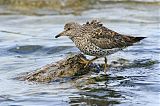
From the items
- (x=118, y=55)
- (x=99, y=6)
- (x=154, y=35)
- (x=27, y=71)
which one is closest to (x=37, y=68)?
(x=27, y=71)

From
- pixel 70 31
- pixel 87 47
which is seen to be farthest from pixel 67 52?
pixel 87 47

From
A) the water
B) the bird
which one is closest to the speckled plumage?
the bird

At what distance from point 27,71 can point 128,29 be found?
5108 millimetres

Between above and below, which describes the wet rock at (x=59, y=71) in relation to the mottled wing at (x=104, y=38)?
below

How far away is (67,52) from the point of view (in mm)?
12703

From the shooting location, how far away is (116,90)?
9.34m

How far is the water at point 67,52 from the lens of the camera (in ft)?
29.1

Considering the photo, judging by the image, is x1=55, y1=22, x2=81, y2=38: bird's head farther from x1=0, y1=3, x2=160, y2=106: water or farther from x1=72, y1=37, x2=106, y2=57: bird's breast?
x1=0, y1=3, x2=160, y2=106: water

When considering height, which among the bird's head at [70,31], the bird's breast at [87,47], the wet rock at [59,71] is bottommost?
the wet rock at [59,71]

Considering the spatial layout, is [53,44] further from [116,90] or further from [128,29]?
[116,90]

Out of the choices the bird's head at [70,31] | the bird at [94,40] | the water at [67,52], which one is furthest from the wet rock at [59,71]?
the bird's head at [70,31]

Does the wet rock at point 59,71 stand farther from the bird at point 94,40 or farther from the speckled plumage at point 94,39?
the speckled plumage at point 94,39

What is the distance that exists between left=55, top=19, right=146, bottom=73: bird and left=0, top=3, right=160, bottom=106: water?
1.60ft

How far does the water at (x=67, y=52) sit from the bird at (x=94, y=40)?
1.60 ft
